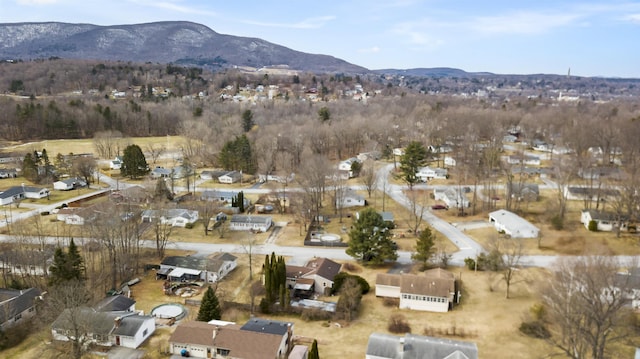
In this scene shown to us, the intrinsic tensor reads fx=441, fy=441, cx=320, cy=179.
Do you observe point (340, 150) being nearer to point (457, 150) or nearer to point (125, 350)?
point (457, 150)

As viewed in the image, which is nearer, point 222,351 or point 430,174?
point 222,351

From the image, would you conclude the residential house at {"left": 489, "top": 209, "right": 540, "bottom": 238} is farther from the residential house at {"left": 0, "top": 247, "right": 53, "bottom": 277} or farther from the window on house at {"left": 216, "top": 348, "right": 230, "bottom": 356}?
the residential house at {"left": 0, "top": 247, "right": 53, "bottom": 277}

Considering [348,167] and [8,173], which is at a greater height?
[348,167]

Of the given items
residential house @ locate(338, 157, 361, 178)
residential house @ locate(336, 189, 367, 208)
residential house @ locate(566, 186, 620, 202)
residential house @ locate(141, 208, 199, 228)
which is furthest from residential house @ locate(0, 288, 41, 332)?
residential house @ locate(566, 186, 620, 202)

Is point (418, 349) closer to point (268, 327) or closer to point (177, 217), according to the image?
point (268, 327)

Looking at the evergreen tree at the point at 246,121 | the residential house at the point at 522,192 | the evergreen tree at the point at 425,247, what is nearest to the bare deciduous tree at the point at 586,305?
the evergreen tree at the point at 425,247

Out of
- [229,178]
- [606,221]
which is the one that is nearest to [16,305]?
[229,178]
